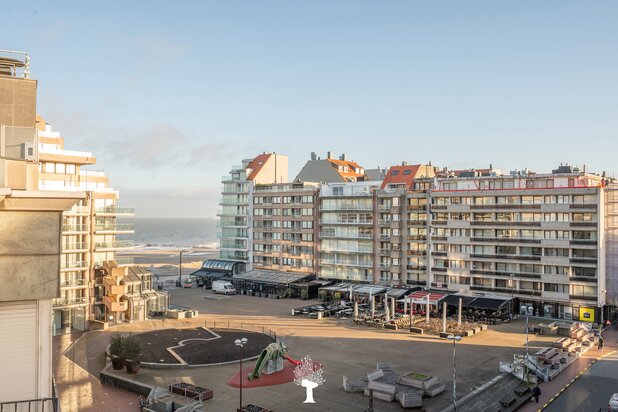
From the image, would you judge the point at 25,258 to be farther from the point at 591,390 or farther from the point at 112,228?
the point at 112,228

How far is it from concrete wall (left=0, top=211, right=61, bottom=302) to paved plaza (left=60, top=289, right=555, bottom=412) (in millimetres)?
27477

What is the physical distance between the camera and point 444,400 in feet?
131

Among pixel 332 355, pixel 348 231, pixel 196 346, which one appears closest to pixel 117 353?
pixel 196 346

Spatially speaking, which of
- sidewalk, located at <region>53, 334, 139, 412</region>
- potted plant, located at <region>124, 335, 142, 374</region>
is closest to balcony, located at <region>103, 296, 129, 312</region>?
sidewalk, located at <region>53, 334, 139, 412</region>

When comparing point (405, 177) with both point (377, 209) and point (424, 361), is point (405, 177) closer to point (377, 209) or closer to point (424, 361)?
point (377, 209)

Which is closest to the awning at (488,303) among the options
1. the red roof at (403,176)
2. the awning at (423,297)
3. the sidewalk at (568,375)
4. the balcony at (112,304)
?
the awning at (423,297)

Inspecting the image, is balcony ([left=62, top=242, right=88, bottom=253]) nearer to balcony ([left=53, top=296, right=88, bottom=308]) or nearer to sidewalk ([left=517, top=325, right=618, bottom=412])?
balcony ([left=53, top=296, right=88, bottom=308])

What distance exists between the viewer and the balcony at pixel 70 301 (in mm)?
64775

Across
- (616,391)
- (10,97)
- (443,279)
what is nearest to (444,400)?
(616,391)

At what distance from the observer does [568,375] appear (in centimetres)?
4772

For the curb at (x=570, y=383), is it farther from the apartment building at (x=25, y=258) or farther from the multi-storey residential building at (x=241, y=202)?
the multi-storey residential building at (x=241, y=202)

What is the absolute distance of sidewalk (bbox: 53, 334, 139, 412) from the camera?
38719mm

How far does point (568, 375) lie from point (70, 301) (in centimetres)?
5516

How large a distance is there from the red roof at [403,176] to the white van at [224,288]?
106 feet
